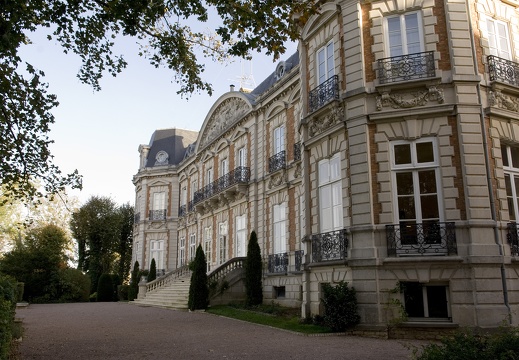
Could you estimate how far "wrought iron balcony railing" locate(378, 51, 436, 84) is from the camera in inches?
472

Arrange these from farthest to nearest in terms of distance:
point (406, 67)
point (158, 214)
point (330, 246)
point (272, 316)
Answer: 1. point (158, 214)
2. point (272, 316)
3. point (330, 246)
4. point (406, 67)

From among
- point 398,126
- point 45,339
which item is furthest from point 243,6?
point 45,339

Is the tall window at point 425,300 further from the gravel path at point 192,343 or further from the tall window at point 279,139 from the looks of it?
the tall window at point 279,139

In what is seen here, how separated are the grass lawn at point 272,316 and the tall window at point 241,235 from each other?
4.17 meters

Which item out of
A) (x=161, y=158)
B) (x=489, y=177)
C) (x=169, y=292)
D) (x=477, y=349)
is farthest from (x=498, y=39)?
(x=161, y=158)

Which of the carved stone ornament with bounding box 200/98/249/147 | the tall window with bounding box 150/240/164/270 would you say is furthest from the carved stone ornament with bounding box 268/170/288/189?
the tall window with bounding box 150/240/164/270

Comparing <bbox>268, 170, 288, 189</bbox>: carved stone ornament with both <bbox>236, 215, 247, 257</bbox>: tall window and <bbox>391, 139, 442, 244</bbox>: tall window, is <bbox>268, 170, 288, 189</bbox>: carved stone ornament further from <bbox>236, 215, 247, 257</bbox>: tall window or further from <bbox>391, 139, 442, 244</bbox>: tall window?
Answer: <bbox>391, 139, 442, 244</bbox>: tall window

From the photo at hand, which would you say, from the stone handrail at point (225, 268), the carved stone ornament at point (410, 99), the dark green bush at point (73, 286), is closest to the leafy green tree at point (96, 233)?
the dark green bush at point (73, 286)

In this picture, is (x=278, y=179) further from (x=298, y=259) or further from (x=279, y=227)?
(x=298, y=259)

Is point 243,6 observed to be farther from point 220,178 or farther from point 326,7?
point 220,178

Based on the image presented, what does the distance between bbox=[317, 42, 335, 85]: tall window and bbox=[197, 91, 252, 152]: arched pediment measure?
934 centimetres

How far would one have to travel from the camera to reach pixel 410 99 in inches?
473

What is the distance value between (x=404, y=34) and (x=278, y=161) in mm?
9349

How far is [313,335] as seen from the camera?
1129cm
